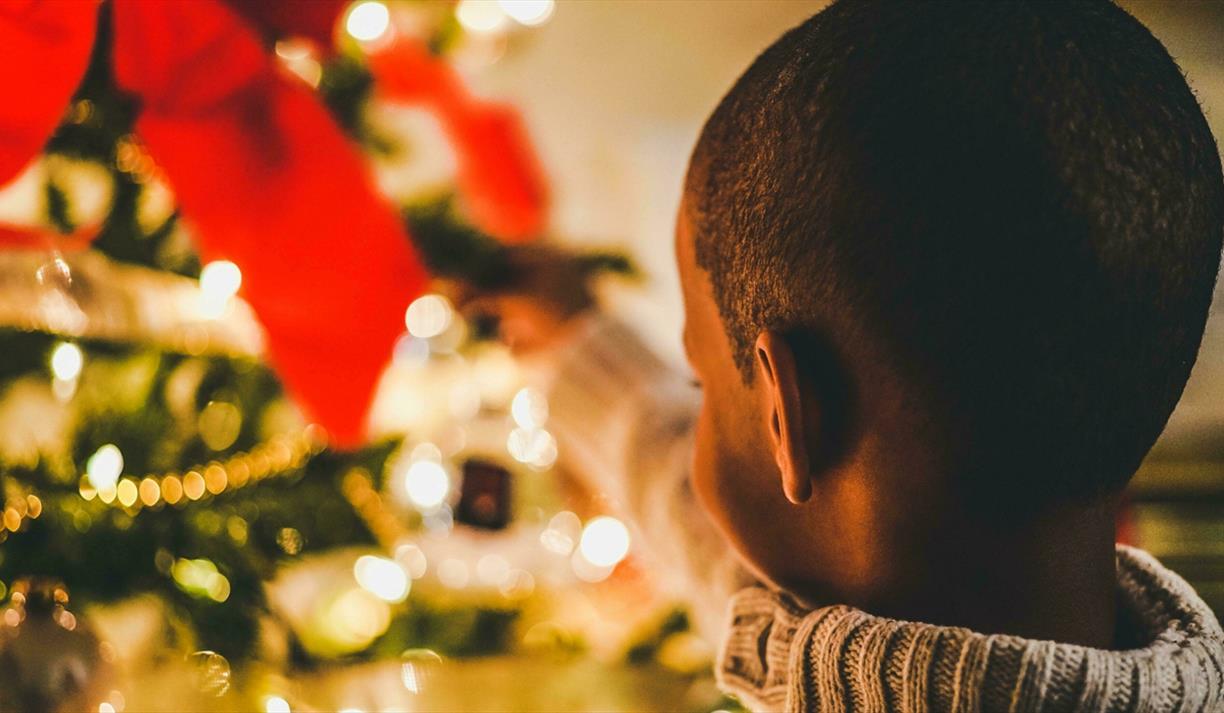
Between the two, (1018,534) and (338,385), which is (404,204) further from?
(1018,534)

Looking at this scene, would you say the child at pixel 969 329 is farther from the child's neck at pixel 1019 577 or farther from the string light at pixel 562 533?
the string light at pixel 562 533

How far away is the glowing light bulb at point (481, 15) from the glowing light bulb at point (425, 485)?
16.8 inches

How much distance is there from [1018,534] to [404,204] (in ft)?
1.85

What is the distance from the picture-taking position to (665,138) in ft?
5.05

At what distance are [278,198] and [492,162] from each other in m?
0.40

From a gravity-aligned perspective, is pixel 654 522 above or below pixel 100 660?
above

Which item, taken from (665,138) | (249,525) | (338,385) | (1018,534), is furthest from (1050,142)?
(665,138)

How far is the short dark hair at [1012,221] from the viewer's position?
39cm

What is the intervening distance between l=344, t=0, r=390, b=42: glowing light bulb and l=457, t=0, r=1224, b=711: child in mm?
399

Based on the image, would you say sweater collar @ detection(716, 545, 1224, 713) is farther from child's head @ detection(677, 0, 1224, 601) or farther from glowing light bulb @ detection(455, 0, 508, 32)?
glowing light bulb @ detection(455, 0, 508, 32)

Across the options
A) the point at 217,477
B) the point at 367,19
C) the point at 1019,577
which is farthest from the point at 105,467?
the point at 1019,577

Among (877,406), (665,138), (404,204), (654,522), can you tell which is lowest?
(877,406)

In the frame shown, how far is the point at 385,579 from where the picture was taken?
0.83m

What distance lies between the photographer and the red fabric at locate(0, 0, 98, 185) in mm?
417
